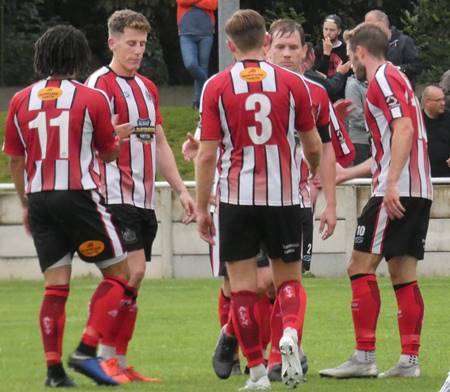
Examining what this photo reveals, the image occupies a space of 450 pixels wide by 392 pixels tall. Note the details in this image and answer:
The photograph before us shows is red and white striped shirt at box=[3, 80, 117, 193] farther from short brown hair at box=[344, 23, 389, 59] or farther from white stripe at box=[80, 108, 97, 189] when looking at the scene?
short brown hair at box=[344, 23, 389, 59]

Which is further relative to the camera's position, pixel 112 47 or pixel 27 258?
pixel 27 258

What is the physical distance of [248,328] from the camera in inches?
387

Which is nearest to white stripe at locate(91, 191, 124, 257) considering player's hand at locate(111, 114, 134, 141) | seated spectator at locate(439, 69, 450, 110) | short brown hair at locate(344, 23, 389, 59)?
player's hand at locate(111, 114, 134, 141)

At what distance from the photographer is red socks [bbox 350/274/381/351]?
35.3 feet

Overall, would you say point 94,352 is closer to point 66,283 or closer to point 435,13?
point 66,283

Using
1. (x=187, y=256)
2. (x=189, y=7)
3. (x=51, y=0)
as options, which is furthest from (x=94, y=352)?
(x=51, y=0)

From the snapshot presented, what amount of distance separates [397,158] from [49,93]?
2097 millimetres

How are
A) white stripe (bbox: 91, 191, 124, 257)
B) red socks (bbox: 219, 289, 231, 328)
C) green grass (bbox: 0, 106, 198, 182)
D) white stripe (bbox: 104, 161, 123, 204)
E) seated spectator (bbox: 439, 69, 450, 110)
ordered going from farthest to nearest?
green grass (bbox: 0, 106, 198, 182)
seated spectator (bbox: 439, 69, 450, 110)
red socks (bbox: 219, 289, 231, 328)
white stripe (bbox: 104, 161, 123, 204)
white stripe (bbox: 91, 191, 124, 257)

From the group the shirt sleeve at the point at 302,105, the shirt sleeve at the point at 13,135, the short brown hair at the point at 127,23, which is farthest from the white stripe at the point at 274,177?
the short brown hair at the point at 127,23

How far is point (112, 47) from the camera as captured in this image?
11133 millimetres

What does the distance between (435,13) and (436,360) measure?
15499 millimetres

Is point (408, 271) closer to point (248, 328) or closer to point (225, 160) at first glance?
point (248, 328)

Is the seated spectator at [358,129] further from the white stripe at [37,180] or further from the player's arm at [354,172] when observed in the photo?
the white stripe at [37,180]

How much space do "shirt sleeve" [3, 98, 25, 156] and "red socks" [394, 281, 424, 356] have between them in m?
2.53
